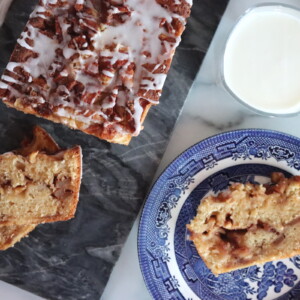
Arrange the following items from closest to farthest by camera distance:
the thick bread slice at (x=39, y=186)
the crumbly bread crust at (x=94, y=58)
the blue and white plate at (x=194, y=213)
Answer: the crumbly bread crust at (x=94, y=58)
the thick bread slice at (x=39, y=186)
the blue and white plate at (x=194, y=213)

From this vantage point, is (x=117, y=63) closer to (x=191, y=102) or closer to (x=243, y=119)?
(x=191, y=102)

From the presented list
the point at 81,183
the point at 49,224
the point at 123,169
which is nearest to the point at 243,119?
the point at 123,169

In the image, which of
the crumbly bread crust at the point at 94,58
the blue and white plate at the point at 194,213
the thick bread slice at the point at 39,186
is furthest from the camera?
the blue and white plate at the point at 194,213

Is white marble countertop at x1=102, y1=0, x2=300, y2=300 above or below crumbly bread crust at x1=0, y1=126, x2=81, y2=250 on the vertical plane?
above

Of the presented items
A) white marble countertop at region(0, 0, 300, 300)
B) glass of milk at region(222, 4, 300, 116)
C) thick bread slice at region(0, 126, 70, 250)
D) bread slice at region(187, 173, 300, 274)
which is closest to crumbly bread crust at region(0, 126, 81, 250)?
thick bread slice at region(0, 126, 70, 250)

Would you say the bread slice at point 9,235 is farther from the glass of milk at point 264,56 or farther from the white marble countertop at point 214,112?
the glass of milk at point 264,56

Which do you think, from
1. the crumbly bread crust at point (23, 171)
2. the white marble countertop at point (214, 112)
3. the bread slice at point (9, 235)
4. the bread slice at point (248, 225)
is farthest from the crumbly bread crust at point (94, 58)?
the bread slice at point (9, 235)

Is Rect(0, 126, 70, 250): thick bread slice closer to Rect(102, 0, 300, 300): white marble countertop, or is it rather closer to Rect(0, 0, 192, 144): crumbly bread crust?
Rect(0, 0, 192, 144): crumbly bread crust
